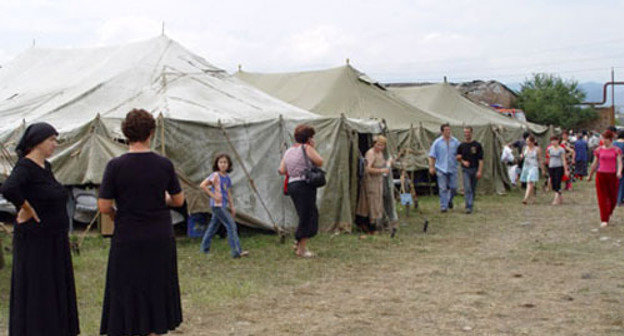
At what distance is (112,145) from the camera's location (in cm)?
1176

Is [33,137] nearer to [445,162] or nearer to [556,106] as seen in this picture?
[445,162]

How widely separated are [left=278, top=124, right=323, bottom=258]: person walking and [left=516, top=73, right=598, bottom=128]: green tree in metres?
43.8

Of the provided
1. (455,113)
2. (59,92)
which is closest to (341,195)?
(59,92)

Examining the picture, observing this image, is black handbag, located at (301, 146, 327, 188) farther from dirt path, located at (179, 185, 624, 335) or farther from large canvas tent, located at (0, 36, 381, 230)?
large canvas tent, located at (0, 36, 381, 230)

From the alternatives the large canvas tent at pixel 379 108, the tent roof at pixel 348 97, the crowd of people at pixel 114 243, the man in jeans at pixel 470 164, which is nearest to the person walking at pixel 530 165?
the man in jeans at pixel 470 164

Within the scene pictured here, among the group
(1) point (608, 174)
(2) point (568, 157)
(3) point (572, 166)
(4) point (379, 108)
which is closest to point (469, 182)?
(1) point (608, 174)

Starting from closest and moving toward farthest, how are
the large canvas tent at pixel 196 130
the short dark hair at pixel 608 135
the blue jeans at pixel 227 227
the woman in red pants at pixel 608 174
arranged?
the blue jeans at pixel 227 227, the large canvas tent at pixel 196 130, the woman in red pants at pixel 608 174, the short dark hair at pixel 608 135

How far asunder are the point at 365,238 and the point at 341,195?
933 millimetres

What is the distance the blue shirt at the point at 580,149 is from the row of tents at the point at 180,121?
12.0m

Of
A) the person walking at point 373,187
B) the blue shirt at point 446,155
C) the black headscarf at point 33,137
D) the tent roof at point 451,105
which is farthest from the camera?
the tent roof at point 451,105

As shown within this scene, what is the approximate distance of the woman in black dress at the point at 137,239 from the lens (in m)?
4.96

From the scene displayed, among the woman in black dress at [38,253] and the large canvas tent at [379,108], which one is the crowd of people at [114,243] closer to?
the woman in black dress at [38,253]

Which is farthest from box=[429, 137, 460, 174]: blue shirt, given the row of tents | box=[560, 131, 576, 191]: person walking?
box=[560, 131, 576, 191]: person walking

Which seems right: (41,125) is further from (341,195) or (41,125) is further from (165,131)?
(341,195)
